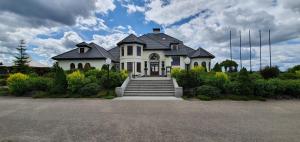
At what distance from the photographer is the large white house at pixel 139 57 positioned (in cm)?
2550

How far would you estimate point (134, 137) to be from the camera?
14.9ft

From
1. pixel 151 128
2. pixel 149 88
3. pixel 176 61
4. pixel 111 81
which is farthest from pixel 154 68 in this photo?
pixel 151 128

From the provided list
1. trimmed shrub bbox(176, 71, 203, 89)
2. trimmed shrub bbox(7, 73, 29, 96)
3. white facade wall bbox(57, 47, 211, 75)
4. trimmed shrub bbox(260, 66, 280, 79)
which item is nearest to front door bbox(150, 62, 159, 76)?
white facade wall bbox(57, 47, 211, 75)

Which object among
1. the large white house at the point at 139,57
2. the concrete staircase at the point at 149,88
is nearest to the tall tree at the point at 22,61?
the large white house at the point at 139,57

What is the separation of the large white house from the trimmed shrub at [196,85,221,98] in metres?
13.6

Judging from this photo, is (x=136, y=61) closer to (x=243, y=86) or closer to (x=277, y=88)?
(x=243, y=86)

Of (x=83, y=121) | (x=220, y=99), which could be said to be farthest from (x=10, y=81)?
(x=220, y=99)

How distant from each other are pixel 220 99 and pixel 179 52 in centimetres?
1571

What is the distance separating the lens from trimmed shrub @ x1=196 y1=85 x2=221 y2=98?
469 inches

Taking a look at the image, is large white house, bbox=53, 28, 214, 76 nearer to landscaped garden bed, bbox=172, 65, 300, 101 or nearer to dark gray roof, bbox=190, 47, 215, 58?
dark gray roof, bbox=190, 47, 215, 58

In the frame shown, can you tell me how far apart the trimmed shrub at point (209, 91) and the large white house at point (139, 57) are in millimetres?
13640

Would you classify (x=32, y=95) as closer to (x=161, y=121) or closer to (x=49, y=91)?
(x=49, y=91)

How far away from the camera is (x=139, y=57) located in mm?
25953

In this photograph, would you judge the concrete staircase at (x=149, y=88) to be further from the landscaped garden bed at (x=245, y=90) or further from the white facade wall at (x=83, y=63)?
the white facade wall at (x=83, y=63)
